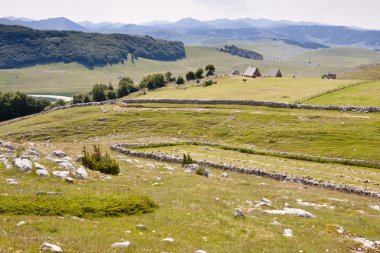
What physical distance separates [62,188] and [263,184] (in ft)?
69.2

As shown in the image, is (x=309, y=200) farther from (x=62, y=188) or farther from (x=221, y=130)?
(x=221, y=130)

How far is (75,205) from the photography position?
70.7 feet

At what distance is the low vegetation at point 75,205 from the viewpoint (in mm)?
20438

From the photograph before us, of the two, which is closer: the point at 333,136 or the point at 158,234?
the point at 158,234

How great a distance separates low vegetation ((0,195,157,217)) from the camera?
67.1 ft

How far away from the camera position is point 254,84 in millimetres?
128500

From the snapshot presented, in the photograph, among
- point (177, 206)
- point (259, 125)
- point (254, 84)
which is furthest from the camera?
point (254, 84)

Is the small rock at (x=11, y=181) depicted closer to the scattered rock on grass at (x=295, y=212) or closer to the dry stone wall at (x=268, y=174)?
the scattered rock on grass at (x=295, y=212)

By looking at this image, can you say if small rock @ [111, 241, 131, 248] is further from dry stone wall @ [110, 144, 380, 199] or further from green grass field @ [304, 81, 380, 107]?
green grass field @ [304, 81, 380, 107]

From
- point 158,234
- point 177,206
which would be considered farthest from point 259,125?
point 158,234

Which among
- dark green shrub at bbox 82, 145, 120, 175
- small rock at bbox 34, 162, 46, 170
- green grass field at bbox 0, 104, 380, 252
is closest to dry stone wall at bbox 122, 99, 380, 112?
green grass field at bbox 0, 104, 380, 252

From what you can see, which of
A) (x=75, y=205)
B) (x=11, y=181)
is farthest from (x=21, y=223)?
(x=11, y=181)

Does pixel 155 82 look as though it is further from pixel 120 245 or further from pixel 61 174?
pixel 120 245

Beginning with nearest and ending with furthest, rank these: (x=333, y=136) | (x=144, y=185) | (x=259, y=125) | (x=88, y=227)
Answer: (x=88, y=227), (x=144, y=185), (x=333, y=136), (x=259, y=125)
